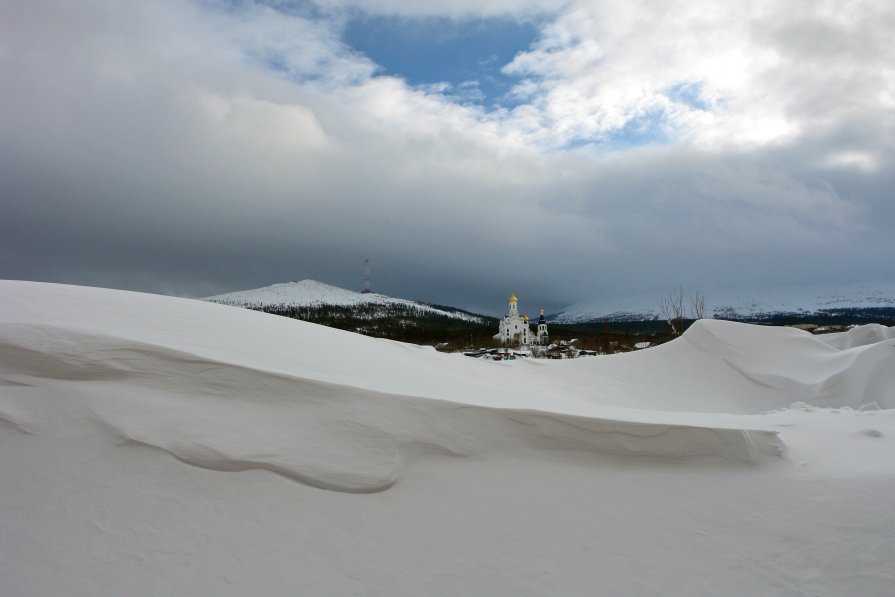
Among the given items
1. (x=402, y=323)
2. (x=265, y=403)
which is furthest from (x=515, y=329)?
(x=265, y=403)

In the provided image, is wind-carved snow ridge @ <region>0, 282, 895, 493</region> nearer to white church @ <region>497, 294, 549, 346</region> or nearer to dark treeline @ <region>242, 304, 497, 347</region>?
white church @ <region>497, 294, 549, 346</region>

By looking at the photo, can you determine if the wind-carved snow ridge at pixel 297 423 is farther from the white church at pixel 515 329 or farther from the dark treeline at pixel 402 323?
the dark treeline at pixel 402 323

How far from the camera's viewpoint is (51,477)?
334 cm

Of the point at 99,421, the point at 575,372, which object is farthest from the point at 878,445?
the point at 575,372

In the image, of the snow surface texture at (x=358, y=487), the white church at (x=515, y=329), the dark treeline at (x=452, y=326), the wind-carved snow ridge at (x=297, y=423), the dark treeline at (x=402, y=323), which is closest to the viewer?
the snow surface texture at (x=358, y=487)

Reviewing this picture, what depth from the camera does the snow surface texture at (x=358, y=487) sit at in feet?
10.0

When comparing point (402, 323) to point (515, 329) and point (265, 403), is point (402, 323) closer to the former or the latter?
point (515, 329)

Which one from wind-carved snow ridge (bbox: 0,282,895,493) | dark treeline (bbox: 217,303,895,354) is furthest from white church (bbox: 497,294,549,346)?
wind-carved snow ridge (bbox: 0,282,895,493)


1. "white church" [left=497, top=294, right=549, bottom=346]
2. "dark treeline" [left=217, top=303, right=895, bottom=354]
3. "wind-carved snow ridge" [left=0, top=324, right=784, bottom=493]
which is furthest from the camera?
"dark treeline" [left=217, top=303, right=895, bottom=354]

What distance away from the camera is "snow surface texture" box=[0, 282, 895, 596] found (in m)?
3.05

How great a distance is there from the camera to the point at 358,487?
3617 millimetres

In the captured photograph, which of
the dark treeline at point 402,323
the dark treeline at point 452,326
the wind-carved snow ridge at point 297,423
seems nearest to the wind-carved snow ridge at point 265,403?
the wind-carved snow ridge at point 297,423

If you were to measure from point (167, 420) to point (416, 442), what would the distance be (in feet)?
6.39

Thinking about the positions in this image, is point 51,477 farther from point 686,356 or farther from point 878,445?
point 686,356
